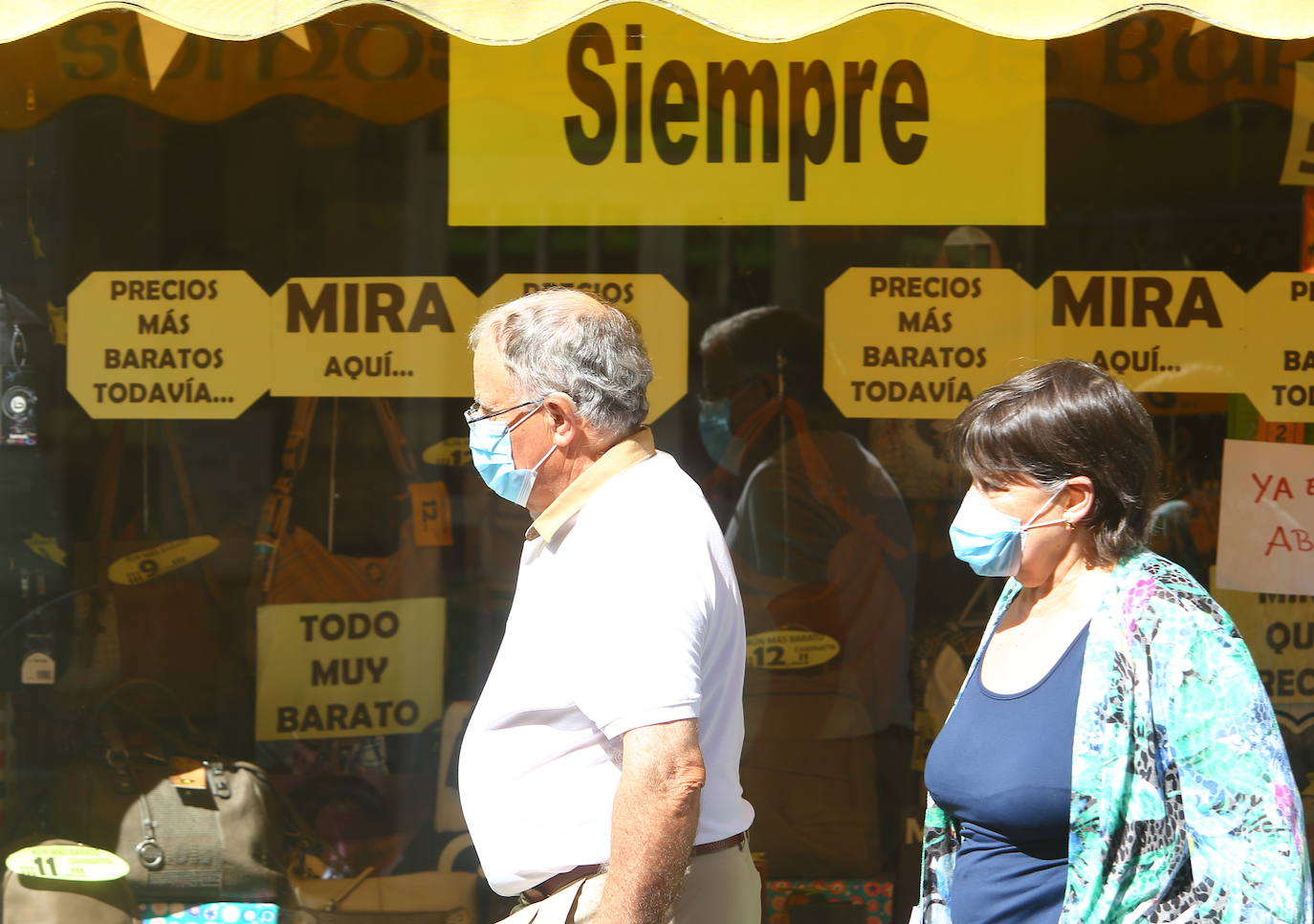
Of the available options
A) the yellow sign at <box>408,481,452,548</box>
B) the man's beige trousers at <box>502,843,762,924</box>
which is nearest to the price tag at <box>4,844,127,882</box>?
the yellow sign at <box>408,481,452,548</box>

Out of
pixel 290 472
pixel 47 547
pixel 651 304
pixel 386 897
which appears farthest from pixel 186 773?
pixel 651 304

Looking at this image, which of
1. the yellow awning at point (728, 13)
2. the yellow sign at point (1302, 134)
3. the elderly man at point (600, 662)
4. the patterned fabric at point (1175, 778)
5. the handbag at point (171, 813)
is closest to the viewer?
Answer: the patterned fabric at point (1175, 778)

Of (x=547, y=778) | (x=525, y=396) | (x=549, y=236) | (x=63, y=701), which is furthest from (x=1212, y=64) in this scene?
(x=63, y=701)

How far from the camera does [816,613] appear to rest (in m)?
3.68

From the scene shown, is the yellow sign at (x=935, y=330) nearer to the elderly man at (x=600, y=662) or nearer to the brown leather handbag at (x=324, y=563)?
the brown leather handbag at (x=324, y=563)

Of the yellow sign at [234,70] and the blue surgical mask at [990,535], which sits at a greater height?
the yellow sign at [234,70]

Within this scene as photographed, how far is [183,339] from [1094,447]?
262 centimetres

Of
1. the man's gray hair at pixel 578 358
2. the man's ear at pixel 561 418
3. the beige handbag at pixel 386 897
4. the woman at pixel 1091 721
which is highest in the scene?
the man's gray hair at pixel 578 358

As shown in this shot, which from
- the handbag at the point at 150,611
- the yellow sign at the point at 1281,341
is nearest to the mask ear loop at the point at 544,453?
the handbag at the point at 150,611

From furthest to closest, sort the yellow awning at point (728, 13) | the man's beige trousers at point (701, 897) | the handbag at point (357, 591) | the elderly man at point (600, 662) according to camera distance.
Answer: the handbag at point (357, 591)
the yellow awning at point (728, 13)
the man's beige trousers at point (701, 897)
the elderly man at point (600, 662)

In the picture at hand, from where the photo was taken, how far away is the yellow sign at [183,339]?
3604 mm

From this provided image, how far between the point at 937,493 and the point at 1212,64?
4.35 ft

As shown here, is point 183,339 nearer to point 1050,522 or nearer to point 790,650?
point 790,650

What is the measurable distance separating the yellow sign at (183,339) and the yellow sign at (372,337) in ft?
0.25
